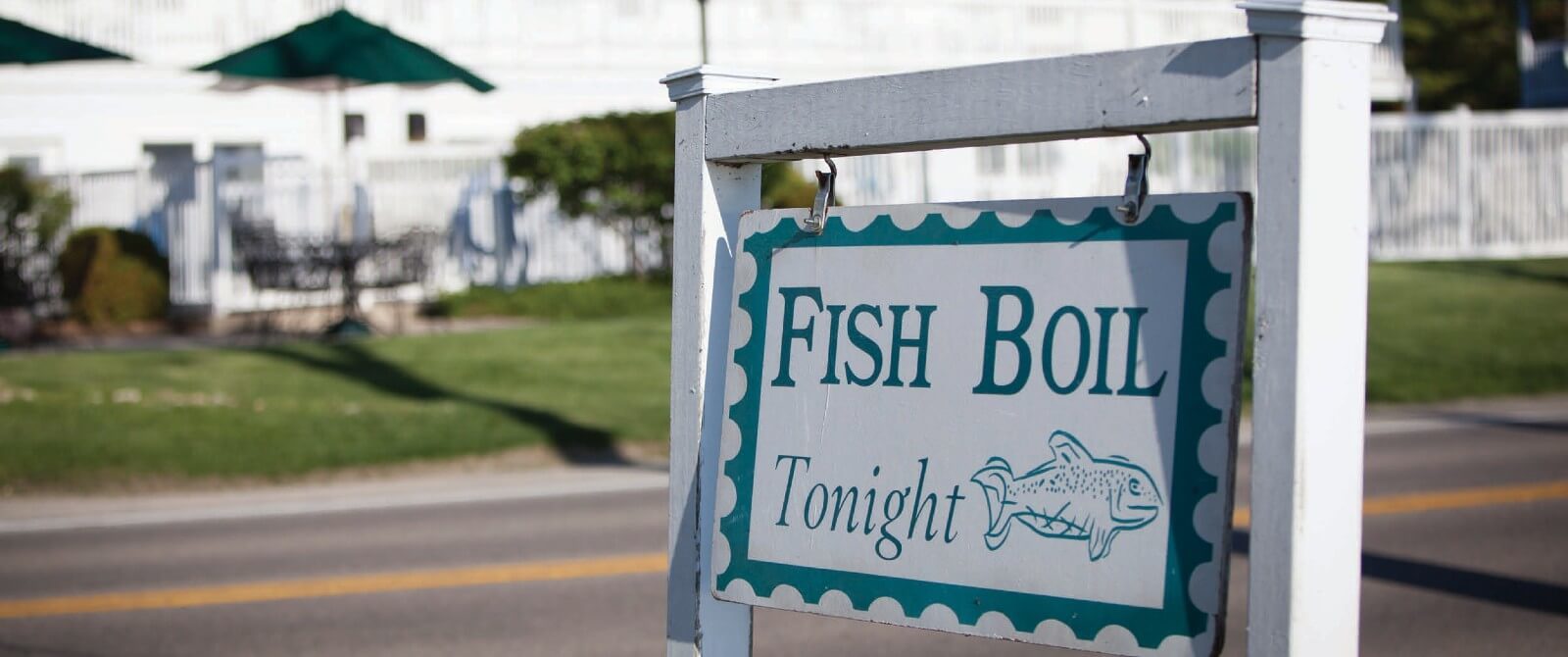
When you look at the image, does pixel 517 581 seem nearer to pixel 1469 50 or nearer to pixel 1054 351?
A: pixel 1054 351

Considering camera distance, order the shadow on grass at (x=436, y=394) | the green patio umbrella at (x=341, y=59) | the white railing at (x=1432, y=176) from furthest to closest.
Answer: the white railing at (x=1432, y=176)
the green patio umbrella at (x=341, y=59)
the shadow on grass at (x=436, y=394)

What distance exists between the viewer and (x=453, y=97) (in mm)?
24547

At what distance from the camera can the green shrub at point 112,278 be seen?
662 inches

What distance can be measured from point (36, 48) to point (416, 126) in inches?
426

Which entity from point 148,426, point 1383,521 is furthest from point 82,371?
point 1383,521

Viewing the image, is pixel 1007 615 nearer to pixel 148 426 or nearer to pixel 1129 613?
pixel 1129 613

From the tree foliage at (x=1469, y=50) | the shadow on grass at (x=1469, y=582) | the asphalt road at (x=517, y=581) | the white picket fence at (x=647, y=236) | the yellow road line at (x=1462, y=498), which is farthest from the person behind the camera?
the tree foliage at (x=1469, y=50)

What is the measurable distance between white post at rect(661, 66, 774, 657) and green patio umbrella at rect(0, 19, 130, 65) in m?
12.8

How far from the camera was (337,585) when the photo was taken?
23.2 ft

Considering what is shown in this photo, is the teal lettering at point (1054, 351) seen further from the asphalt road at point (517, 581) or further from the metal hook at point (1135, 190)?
the asphalt road at point (517, 581)

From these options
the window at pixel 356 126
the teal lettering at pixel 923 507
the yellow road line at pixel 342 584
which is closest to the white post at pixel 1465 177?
the yellow road line at pixel 342 584

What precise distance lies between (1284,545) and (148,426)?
9.94m

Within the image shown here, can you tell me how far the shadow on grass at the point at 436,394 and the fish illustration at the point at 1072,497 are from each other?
854 cm

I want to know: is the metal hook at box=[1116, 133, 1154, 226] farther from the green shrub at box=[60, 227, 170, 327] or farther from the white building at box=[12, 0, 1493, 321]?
the green shrub at box=[60, 227, 170, 327]
